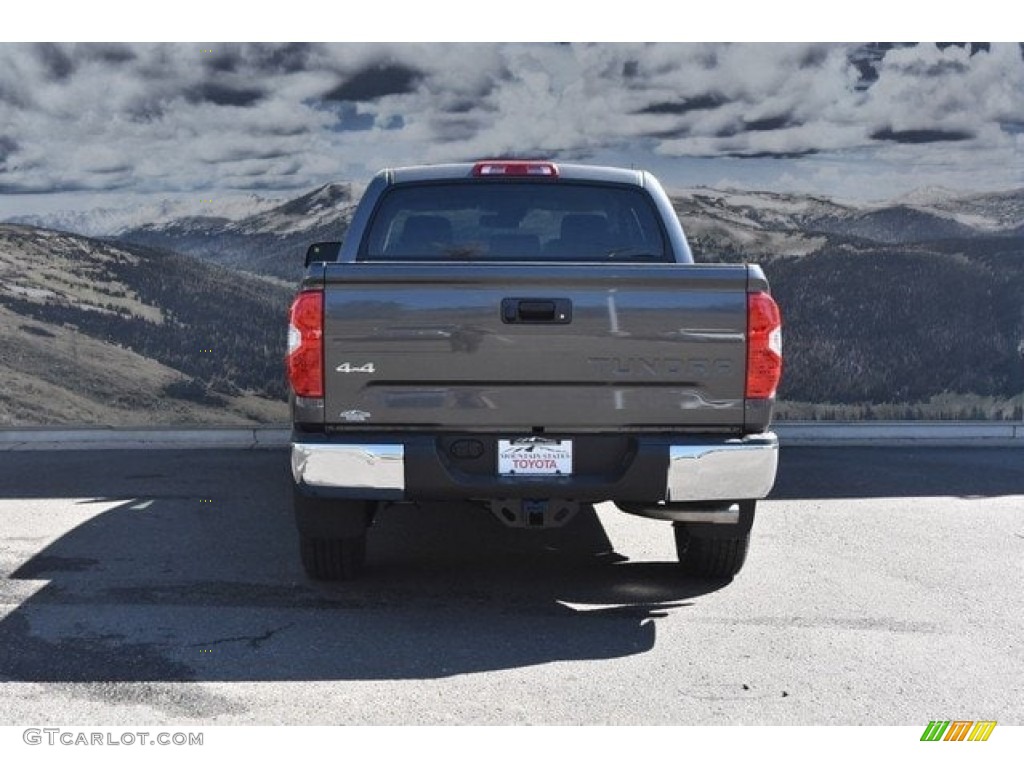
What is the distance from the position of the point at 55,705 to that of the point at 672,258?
3585 mm

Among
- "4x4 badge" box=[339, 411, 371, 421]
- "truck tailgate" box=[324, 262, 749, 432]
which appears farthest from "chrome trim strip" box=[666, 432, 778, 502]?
"4x4 badge" box=[339, 411, 371, 421]

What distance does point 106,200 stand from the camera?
10.8 metres

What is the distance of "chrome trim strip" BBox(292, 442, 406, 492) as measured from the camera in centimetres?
519

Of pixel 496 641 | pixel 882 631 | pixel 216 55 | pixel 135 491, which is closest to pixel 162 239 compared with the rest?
pixel 216 55

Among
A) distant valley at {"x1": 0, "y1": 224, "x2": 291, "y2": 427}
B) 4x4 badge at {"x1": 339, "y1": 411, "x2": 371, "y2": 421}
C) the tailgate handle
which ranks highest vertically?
the tailgate handle

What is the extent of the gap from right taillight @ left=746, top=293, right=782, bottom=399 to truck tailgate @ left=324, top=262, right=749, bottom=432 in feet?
0.12

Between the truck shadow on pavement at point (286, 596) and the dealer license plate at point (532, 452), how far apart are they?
711 millimetres

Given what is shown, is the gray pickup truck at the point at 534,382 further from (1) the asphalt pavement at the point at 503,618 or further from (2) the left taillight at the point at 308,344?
(1) the asphalt pavement at the point at 503,618

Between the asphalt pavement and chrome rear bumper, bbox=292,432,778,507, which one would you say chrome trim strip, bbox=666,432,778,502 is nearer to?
chrome rear bumper, bbox=292,432,778,507

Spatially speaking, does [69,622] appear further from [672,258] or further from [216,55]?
[216,55]

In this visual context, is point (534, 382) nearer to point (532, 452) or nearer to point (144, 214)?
point (532, 452)

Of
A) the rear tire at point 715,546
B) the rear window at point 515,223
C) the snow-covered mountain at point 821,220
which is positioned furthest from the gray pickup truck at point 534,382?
the snow-covered mountain at point 821,220

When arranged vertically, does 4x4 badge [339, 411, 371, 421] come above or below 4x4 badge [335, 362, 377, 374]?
below

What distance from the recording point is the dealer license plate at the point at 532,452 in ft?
17.3
